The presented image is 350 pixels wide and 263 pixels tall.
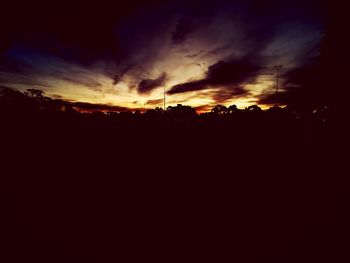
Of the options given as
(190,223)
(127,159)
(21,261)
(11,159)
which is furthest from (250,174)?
(11,159)

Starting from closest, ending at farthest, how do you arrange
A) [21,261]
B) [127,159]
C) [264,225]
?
[21,261], [264,225], [127,159]

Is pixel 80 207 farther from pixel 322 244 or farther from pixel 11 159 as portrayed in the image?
pixel 322 244

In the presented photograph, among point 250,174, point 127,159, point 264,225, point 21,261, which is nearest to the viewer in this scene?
point 21,261

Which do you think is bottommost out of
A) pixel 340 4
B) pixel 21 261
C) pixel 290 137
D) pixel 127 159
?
pixel 21 261

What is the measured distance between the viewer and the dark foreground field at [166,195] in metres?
5.33

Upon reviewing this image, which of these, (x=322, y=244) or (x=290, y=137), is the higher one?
(x=290, y=137)

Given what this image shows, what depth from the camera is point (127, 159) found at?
42.5ft

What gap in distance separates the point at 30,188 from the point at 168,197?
18.5 feet

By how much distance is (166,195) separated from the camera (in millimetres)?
8617

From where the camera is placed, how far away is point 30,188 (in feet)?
28.2

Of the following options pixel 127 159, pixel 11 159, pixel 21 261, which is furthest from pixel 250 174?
pixel 11 159

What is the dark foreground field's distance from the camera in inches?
210

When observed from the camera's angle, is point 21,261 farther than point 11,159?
No

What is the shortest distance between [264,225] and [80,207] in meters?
6.10
